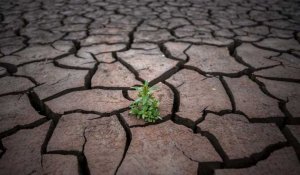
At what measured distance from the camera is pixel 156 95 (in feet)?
5.62

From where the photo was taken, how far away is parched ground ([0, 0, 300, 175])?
1238 millimetres

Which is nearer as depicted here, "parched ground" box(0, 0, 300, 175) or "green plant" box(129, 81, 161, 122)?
"parched ground" box(0, 0, 300, 175)

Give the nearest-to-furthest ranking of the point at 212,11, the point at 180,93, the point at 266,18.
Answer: the point at 180,93
the point at 266,18
the point at 212,11

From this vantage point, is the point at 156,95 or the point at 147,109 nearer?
the point at 147,109

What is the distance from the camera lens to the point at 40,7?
3.98m

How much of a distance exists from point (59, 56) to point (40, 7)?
2.16m

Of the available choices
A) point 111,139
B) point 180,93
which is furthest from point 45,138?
point 180,93

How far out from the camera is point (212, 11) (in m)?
3.72

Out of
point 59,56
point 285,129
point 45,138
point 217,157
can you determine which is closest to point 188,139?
point 217,157

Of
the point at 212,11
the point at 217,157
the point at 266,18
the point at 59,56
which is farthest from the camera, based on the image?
the point at 212,11

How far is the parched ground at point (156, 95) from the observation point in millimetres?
1238

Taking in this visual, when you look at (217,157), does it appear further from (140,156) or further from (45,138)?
(45,138)

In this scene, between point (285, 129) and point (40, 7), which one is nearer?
point (285, 129)

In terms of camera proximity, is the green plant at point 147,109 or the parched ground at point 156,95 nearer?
the parched ground at point 156,95
